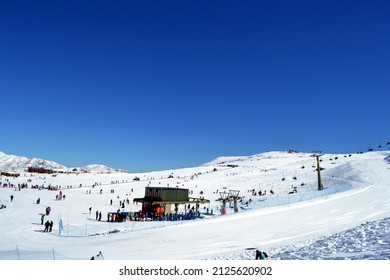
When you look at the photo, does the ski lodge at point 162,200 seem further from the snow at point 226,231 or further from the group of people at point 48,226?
the group of people at point 48,226

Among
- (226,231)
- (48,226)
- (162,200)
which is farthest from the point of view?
(162,200)

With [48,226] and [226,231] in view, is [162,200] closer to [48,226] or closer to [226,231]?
[48,226]

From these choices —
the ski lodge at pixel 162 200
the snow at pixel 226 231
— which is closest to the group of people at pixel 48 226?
the snow at pixel 226 231

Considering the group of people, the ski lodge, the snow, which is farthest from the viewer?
the ski lodge

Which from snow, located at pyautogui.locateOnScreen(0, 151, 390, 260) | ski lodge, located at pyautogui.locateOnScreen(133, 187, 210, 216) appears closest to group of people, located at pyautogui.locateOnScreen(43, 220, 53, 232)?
snow, located at pyautogui.locateOnScreen(0, 151, 390, 260)

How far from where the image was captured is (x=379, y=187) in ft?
135

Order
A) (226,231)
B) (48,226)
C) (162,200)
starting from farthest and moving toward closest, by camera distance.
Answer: (162,200)
(48,226)
(226,231)

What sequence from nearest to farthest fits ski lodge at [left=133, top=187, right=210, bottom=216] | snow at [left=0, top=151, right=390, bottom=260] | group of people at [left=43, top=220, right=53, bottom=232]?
snow at [left=0, top=151, right=390, bottom=260] < group of people at [left=43, top=220, right=53, bottom=232] < ski lodge at [left=133, top=187, right=210, bottom=216]

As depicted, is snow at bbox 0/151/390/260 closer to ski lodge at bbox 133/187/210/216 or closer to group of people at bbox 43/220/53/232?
group of people at bbox 43/220/53/232

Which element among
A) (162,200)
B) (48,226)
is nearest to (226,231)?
(48,226)

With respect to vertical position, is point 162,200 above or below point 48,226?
above
